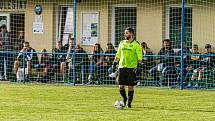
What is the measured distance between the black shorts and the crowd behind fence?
751cm

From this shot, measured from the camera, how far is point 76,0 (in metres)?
30.5

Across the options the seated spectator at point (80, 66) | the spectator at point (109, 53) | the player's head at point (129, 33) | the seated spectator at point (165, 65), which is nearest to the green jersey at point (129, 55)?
the player's head at point (129, 33)

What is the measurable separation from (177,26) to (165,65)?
8.41ft

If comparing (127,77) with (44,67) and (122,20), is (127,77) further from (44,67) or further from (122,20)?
(122,20)

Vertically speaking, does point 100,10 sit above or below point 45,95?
above

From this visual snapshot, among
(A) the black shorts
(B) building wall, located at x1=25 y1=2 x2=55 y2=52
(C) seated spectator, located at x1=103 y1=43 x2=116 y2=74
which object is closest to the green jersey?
(A) the black shorts

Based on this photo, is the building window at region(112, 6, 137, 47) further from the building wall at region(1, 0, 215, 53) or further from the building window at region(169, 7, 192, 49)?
the building window at region(169, 7, 192, 49)

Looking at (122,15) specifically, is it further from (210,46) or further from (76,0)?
(210,46)

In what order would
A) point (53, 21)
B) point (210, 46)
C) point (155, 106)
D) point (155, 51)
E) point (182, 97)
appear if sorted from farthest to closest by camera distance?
point (53, 21), point (155, 51), point (210, 46), point (182, 97), point (155, 106)

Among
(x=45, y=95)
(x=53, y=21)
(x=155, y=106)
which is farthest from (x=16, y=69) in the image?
(x=155, y=106)

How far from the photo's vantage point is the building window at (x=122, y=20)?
30.5 meters

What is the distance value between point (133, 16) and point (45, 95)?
28.7 feet

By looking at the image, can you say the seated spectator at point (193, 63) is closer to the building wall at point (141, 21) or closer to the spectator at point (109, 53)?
the building wall at point (141, 21)

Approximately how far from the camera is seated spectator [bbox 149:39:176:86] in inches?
1067
